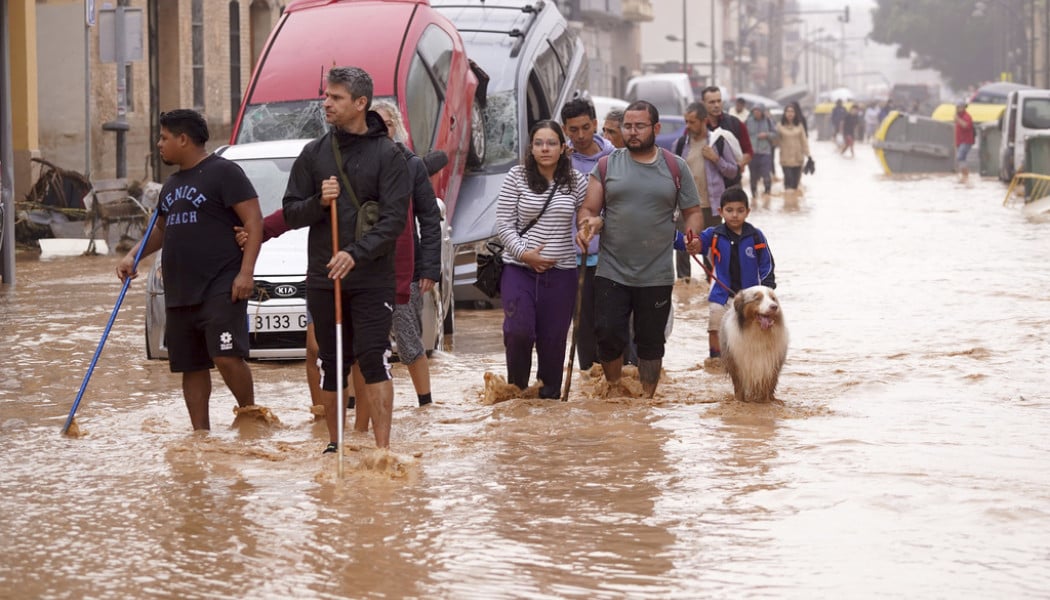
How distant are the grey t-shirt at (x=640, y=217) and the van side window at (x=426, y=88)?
18.3 ft

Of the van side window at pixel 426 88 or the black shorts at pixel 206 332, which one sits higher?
the van side window at pixel 426 88

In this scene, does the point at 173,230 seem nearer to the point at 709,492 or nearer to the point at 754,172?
the point at 709,492

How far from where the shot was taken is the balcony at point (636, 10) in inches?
3159

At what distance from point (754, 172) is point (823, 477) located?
21980mm

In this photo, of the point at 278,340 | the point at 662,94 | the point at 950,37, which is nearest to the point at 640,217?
the point at 278,340

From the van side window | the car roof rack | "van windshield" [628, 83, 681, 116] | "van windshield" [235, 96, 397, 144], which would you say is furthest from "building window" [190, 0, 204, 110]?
"van windshield" [235, 96, 397, 144]

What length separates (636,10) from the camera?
265ft

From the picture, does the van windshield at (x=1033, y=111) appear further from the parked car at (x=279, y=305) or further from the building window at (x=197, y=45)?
the parked car at (x=279, y=305)

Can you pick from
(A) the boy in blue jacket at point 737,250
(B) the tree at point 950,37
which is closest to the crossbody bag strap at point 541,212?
(A) the boy in blue jacket at point 737,250

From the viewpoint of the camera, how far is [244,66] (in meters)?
35.4

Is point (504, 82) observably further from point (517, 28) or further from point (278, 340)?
point (278, 340)

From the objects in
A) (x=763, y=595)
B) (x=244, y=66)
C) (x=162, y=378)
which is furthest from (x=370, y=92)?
(x=244, y=66)

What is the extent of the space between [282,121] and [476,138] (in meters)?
2.66

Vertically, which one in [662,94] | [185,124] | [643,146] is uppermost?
[662,94]
